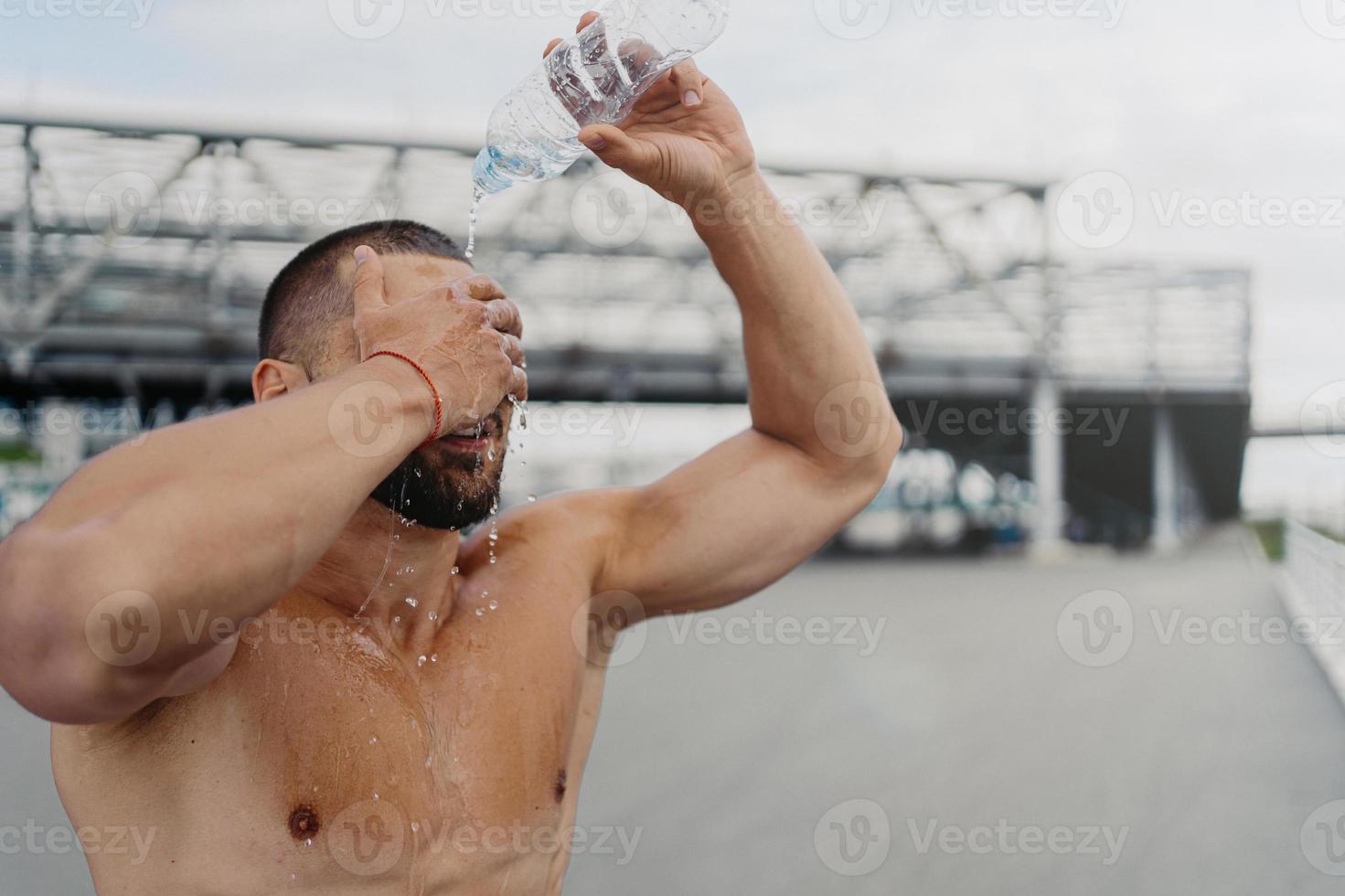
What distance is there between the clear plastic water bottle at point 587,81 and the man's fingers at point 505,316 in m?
0.66

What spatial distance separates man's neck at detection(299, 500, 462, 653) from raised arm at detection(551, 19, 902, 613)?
30cm

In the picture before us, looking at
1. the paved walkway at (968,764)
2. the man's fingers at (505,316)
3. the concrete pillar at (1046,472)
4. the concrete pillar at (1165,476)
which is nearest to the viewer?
the man's fingers at (505,316)

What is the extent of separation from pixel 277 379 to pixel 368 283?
0.28m

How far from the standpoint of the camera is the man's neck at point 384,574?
1.42 m

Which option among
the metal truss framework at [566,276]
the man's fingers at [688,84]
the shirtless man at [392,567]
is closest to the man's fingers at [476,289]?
the shirtless man at [392,567]

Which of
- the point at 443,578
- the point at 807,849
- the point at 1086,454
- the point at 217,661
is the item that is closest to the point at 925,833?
the point at 807,849

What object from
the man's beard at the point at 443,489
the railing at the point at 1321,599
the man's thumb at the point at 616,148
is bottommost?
the railing at the point at 1321,599

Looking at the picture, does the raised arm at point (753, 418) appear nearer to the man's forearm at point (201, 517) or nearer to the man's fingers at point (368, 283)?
the man's fingers at point (368, 283)

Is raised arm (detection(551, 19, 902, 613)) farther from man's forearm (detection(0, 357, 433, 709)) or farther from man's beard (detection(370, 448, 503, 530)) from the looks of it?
man's forearm (detection(0, 357, 433, 709))

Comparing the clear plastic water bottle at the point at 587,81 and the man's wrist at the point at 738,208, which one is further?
the clear plastic water bottle at the point at 587,81

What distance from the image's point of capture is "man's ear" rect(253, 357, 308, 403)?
Result: 56.0 inches

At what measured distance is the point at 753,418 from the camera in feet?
5.61

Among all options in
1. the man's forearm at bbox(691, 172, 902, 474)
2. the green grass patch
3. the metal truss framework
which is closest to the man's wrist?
the man's forearm at bbox(691, 172, 902, 474)

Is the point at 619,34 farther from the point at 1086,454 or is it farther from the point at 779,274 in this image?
the point at 1086,454
